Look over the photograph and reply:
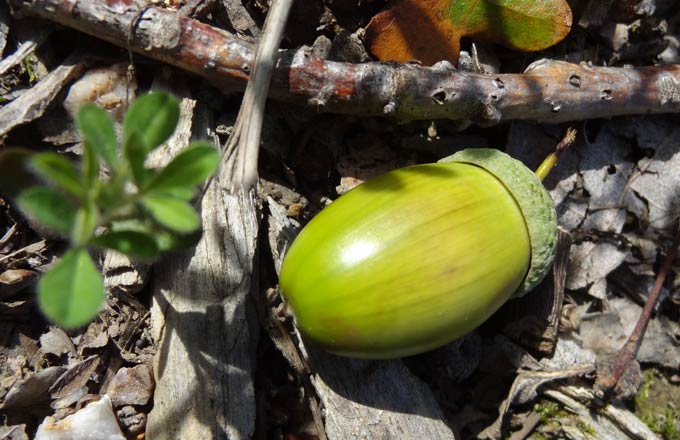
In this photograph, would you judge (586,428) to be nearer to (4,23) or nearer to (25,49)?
(25,49)

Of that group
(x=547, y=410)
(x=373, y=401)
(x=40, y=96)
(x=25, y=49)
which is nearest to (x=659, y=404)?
(x=547, y=410)

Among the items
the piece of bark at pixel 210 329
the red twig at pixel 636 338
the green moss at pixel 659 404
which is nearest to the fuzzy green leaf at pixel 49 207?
the piece of bark at pixel 210 329

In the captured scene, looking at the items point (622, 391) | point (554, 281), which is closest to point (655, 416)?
point (622, 391)

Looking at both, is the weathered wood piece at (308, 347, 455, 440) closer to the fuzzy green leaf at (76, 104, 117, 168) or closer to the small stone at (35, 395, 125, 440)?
the small stone at (35, 395, 125, 440)

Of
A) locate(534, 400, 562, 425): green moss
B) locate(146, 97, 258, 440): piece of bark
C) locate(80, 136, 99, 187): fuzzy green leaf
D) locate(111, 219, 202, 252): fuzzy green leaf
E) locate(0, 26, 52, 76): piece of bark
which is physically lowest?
locate(534, 400, 562, 425): green moss

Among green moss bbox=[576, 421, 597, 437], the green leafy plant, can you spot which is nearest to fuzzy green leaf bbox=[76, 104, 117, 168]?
the green leafy plant
